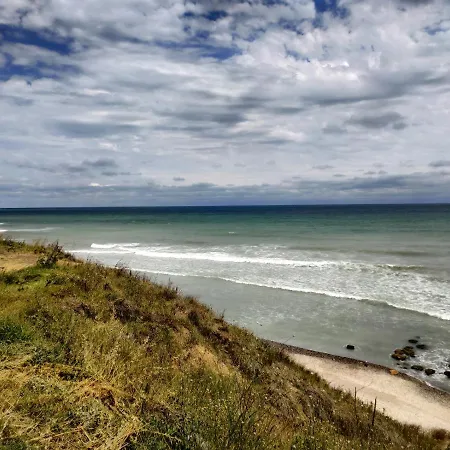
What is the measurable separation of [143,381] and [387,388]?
10764 millimetres

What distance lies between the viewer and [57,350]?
19.2ft

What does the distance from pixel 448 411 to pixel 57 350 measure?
12147 mm

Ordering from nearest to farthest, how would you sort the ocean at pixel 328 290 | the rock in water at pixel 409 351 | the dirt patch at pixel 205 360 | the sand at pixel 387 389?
1. the dirt patch at pixel 205 360
2. the sand at pixel 387 389
3. the rock in water at pixel 409 351
4. the ocean at pixel 328 290

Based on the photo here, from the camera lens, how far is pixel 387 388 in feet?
43.3

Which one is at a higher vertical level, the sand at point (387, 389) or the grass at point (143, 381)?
the grass at point (143, 381)

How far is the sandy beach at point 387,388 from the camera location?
11.8m

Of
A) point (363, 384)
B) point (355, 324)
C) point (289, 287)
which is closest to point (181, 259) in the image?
point (289, 287)

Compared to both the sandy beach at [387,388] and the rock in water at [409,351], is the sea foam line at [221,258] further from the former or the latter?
the sandy beach at [387,388]

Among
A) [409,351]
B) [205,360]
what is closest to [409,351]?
[409,351]

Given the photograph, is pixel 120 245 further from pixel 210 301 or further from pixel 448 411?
pixel 448 411

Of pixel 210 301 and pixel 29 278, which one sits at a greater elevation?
pixel 29 278

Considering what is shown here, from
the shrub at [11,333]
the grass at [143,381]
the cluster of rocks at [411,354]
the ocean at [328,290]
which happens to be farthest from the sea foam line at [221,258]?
the shrub at [11,333]

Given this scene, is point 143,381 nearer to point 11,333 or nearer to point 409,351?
point 11,333

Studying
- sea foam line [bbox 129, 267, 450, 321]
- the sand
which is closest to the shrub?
the sand
